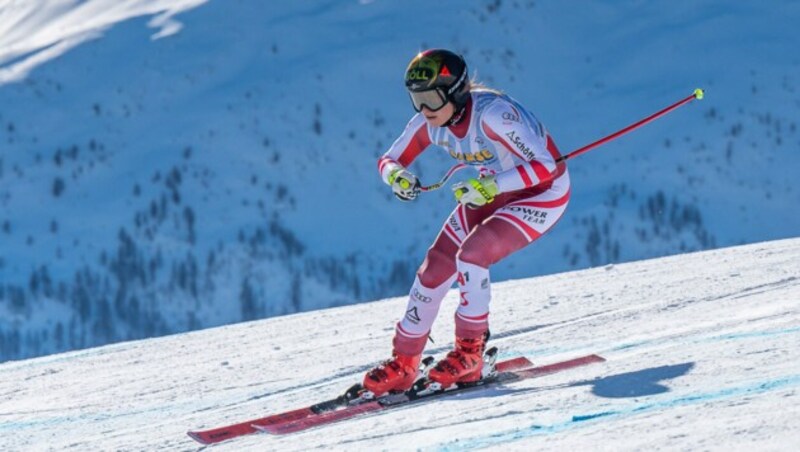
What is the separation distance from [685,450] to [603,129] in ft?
98.5

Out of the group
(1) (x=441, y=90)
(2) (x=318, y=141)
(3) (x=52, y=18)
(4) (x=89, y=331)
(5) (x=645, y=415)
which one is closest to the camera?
(5) (x=645, y=415)

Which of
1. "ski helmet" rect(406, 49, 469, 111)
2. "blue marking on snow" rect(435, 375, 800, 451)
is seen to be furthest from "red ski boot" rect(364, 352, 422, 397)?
"blue marking on snow" rect(435, 375, 800, 451)

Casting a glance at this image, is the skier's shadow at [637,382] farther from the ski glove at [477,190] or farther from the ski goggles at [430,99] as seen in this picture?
the ski goggles at [430,99]

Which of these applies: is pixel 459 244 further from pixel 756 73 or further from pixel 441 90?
pixel 756 73

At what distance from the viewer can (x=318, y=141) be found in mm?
33562

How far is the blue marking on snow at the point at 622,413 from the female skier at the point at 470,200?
4.17ft

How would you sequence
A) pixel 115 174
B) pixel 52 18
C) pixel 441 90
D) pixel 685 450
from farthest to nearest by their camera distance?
pixel 52 18, pixel 115 174, pixel 441 90, pixel 685 450

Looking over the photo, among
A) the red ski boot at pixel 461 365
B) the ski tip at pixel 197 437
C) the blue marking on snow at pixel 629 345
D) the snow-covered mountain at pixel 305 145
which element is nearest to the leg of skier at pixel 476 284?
the red ski boot at pixel 461 365

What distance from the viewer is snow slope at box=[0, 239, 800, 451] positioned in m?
5.18

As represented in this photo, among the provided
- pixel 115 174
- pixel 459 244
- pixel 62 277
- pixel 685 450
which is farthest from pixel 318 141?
pixel 685 450

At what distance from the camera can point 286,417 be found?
630 centimetres

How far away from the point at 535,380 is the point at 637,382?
28.0 inches

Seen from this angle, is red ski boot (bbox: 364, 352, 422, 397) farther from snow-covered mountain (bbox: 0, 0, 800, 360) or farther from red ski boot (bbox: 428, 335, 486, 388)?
snow-covered mountain (bbox: 0, 0, 800, 360)

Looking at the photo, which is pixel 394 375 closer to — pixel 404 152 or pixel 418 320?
pixel 418 320
